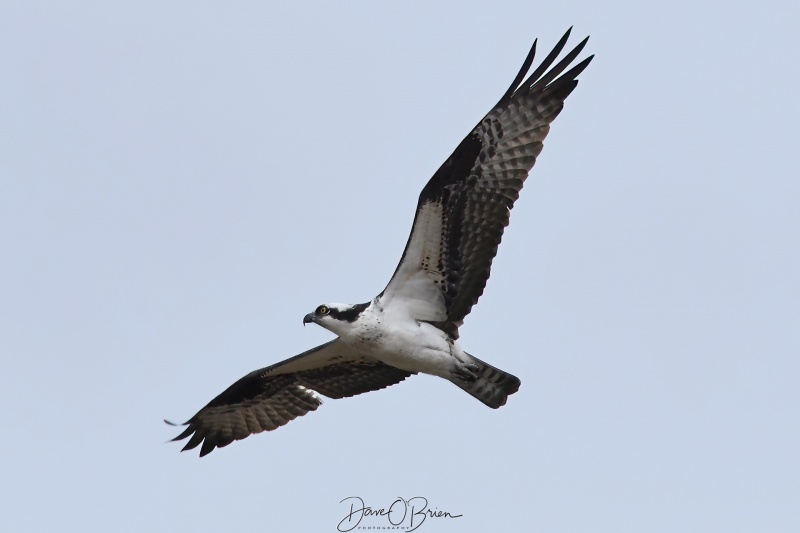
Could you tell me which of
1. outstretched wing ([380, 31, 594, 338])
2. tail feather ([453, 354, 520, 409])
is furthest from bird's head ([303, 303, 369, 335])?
tail feather ([453, 354, 520, 409])

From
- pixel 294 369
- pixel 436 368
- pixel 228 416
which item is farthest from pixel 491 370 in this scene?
pixel 228 416

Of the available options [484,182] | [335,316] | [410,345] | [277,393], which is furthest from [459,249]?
[277,393]

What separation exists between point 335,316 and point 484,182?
189cm

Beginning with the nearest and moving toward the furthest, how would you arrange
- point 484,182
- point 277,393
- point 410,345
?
point 484,182 → point 410,345 → point 277,393

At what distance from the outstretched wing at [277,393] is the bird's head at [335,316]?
4.25ft

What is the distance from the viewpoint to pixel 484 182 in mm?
12508

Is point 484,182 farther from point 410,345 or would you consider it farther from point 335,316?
point 335,316

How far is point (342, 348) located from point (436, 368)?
1232mm

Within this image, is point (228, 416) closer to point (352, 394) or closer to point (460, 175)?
point (352, 394)

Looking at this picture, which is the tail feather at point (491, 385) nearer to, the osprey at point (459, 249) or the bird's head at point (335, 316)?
the osprey at point (459, 249)

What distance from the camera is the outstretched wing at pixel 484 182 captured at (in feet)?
40.9

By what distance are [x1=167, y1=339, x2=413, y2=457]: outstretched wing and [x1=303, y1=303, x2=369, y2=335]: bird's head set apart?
4.25 feet

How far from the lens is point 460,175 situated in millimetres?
12477

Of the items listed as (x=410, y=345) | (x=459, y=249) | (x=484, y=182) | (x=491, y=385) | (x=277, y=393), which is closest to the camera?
(x=484, y=182)
